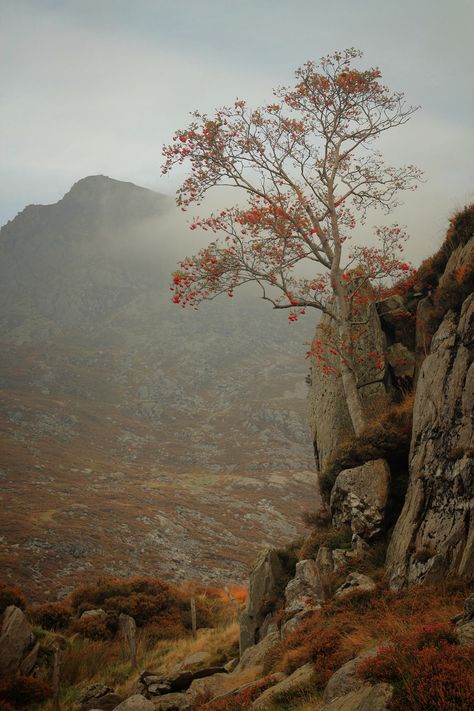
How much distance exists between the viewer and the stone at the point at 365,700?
512cm

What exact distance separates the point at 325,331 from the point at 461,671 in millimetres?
11717

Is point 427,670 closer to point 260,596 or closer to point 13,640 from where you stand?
point 260,596

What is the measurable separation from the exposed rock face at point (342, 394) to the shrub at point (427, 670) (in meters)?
8.69

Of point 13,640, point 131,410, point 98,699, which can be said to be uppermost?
point 131,410

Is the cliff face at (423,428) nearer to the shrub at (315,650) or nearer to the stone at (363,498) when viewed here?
the stone at (363,498)

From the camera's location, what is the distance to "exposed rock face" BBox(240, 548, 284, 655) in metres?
14.3

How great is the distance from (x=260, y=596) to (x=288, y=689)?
8.08 m

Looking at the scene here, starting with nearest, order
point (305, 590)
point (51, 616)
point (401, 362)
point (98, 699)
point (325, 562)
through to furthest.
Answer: point (305, 590) → point (325, 562) → point (98, 699) → point (401, 362) → point (51, 616)

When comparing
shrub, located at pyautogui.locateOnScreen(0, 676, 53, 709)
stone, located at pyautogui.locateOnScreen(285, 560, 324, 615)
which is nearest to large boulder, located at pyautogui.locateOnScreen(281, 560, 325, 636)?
stone, located at pyautogui.locateOnScreen(285, 560, 324, 615)

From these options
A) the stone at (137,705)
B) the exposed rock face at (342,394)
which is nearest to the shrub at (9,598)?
the stone at (137,705)

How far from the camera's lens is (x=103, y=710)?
12.7 m

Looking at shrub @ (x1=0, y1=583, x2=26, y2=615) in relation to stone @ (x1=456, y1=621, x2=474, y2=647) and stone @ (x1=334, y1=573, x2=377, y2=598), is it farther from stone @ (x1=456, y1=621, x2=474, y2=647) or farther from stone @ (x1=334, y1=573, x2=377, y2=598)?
stone @ (x1=456, y1=621, x2=474, y2=647)

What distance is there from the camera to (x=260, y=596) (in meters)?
14.7

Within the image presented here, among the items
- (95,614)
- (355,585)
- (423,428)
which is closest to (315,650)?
(355,585)
